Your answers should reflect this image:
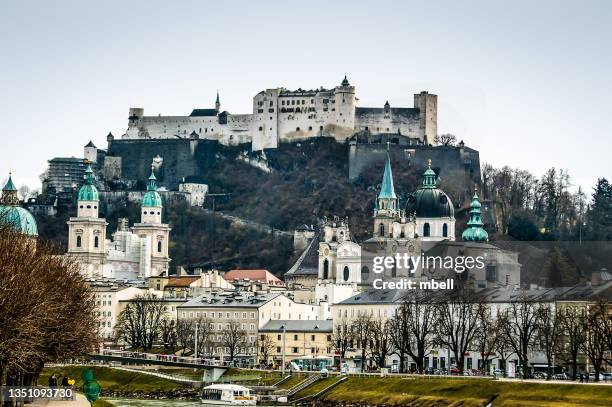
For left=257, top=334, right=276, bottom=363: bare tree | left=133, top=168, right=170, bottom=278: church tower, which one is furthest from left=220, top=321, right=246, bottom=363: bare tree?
left=133, top=168, right=170, bottom=278: church tower

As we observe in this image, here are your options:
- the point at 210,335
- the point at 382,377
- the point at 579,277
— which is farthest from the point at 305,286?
the point at 382,377

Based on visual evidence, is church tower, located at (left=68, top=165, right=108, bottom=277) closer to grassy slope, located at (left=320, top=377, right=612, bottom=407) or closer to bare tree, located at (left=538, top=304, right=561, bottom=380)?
bare tree, located at (left=538, top=304, right=561, bottom=380)

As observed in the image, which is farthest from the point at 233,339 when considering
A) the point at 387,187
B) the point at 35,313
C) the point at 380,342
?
the point at 35,313

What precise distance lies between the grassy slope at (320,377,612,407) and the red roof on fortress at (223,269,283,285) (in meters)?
68.1

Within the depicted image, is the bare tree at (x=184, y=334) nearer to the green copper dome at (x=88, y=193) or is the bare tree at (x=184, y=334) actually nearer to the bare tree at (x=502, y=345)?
the bare tree at (x=502, y=345)

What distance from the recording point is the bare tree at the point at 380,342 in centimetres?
11425

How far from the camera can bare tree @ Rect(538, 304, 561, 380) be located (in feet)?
324

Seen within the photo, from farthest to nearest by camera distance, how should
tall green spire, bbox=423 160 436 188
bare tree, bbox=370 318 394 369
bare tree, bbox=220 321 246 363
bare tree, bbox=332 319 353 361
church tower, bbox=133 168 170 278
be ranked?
church tower, bbox=133 168 170 278 → tall green spire, bbox=423 160 436 188 → bare tree, bbox=220 321 246 363 → bare tree, bbox=332 319 353 361 → bare tree, bbox=370 318 394 369

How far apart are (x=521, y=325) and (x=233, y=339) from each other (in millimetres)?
29754

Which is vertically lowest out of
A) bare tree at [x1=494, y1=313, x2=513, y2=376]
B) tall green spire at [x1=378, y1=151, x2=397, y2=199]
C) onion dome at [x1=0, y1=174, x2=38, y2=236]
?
bare tree at [x1=494, y1=313, x2=513, y2=376]

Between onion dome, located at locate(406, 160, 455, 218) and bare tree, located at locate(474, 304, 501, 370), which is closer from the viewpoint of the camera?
bare tree, located at locate(474, 304, 501, 370)

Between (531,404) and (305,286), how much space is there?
3174 inches

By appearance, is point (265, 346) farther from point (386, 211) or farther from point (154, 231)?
point (154, 231)

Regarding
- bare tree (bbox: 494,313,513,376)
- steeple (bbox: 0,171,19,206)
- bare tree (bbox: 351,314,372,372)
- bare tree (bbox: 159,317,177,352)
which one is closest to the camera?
bare tree (bbox: 494,313,513,376)
